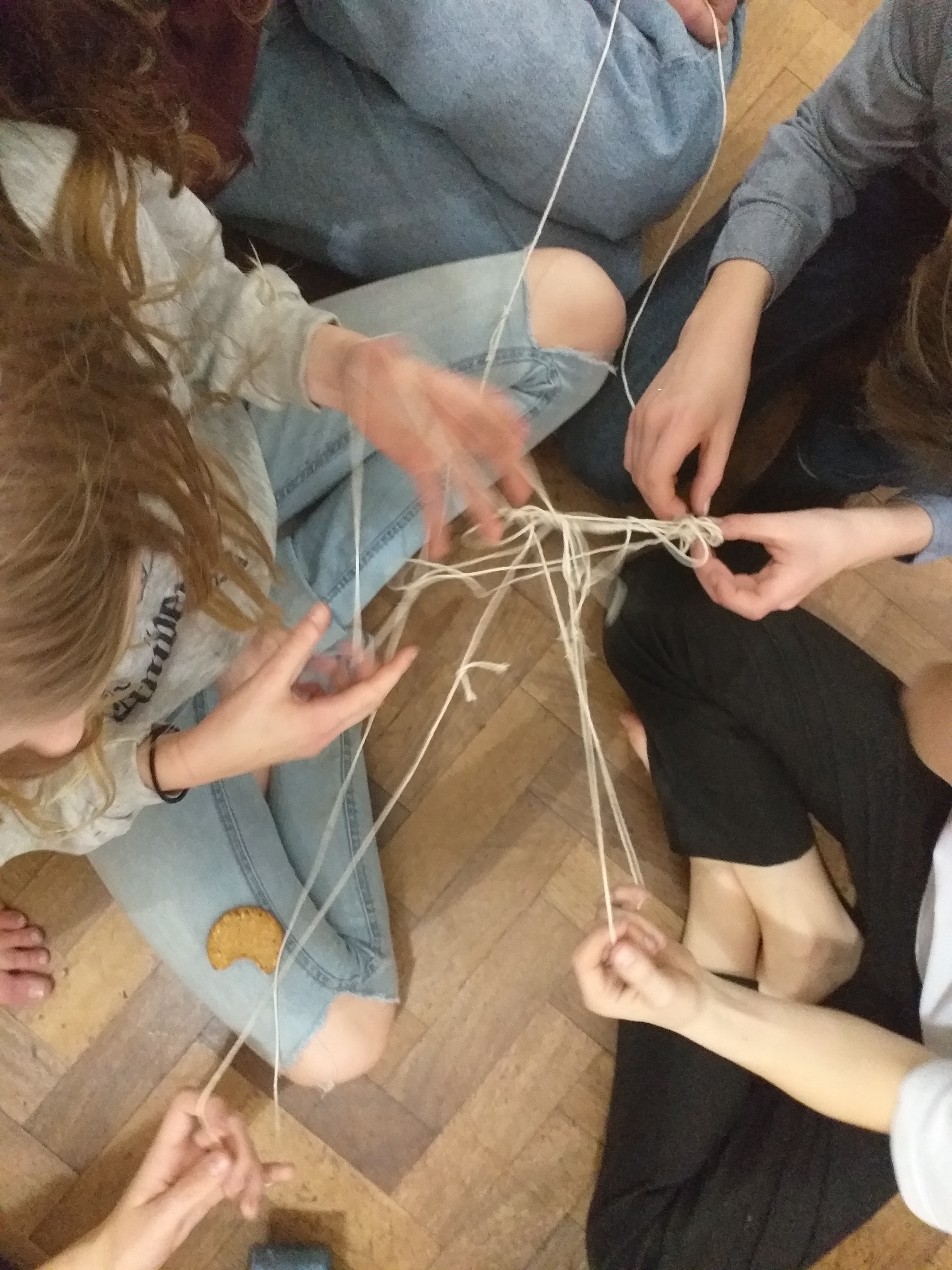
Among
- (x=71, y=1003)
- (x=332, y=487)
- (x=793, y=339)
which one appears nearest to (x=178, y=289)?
(x=332, y=487)

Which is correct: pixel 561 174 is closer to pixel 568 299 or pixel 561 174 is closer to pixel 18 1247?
pixel 568 299

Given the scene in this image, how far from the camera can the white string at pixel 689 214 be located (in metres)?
0.74

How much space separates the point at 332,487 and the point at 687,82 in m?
0.42

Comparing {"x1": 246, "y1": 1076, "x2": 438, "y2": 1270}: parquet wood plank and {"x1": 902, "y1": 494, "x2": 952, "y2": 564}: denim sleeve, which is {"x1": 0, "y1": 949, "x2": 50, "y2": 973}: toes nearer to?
{"x1": 246, "y1": 1076, "x2": 438, "y2": 1270}: parquet wood plank

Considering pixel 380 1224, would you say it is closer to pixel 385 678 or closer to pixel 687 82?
pixel 385 678

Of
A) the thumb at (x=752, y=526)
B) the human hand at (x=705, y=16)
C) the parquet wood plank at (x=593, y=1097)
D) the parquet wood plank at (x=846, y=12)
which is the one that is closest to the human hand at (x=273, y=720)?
the thumb at (x=752, y=526)

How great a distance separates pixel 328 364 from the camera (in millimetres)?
563

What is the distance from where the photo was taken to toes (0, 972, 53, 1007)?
77cm

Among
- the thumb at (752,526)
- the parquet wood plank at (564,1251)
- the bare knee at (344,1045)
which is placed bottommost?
the parquet wood plank at (564,1251)

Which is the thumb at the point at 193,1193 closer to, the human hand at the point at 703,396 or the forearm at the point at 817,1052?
the forearm at the point at 817,1052

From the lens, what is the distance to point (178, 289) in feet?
1.71

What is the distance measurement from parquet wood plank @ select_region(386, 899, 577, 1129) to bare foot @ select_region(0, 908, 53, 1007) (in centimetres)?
31

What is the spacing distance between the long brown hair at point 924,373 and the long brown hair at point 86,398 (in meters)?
0.40

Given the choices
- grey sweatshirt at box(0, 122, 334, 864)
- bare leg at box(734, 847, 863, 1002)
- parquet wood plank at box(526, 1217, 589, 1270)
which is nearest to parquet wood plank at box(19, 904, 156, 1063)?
grey sweatshirt at box(0, 122, 334, 864)
